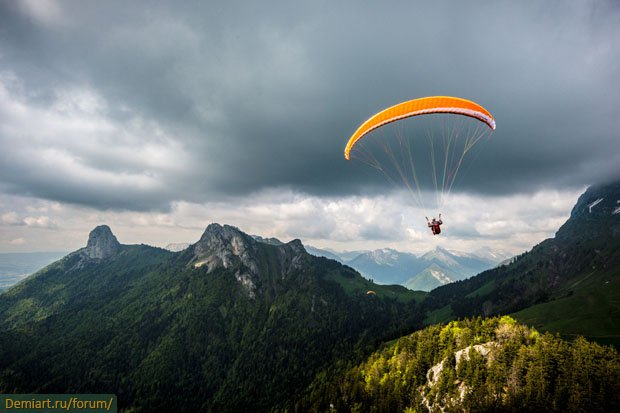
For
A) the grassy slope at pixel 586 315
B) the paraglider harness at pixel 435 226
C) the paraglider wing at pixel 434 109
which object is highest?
the paraglider wing at pixel 434 109

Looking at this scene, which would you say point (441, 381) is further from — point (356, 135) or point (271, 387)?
point (271, 387)

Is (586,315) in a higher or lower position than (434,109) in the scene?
lower

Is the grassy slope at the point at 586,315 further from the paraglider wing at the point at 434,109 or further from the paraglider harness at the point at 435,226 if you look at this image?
the paraglider wing at the point at 434,109

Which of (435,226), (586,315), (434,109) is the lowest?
(586,315)

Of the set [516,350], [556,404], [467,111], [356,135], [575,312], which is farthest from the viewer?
[575,312]

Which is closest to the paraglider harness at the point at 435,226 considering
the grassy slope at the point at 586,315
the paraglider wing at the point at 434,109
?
the paraglider wing at the point at 434,109

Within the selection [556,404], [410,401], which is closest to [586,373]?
[556,404]

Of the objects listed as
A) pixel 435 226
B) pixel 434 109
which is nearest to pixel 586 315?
pixel 435 226

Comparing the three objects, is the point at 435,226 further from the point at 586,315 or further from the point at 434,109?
the point at 586,315

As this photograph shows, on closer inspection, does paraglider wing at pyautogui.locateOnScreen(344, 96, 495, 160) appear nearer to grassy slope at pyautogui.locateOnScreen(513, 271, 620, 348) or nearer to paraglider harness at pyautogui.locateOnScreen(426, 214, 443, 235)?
paraglider harness at pyautogui.locateOnScreen(426, 214, 443, 235)

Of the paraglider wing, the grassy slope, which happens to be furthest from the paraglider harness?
the grassy slope

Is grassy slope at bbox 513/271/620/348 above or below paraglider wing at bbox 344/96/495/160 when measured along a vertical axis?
below
